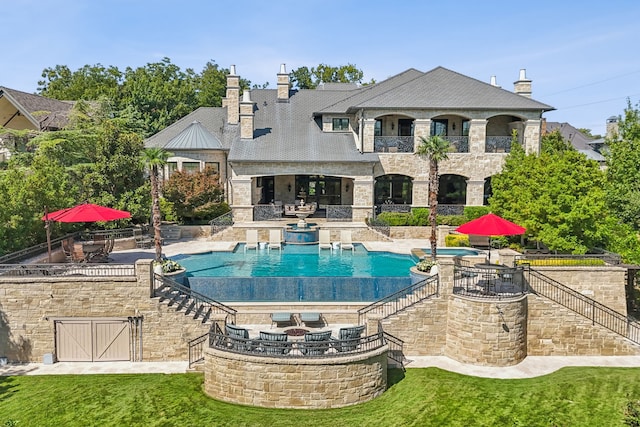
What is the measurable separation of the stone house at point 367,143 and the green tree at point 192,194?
5.69 feet

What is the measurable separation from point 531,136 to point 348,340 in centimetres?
2629

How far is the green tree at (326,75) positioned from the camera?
66000mm

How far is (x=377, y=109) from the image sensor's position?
33.7 meters

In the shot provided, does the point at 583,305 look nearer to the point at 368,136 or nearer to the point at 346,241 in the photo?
the point at 346,241

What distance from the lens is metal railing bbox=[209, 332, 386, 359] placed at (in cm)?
1383

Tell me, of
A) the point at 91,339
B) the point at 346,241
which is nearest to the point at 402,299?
the point at 346,241

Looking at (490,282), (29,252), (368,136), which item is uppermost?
(368,136)

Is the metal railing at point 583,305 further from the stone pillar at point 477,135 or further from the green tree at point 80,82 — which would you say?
the green tree at point 80,82

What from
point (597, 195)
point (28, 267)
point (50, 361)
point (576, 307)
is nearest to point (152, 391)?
point (50, 361)

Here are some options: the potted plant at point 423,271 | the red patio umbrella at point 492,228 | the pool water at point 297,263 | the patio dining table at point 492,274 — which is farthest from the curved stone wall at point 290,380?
the pool water at point 297,263

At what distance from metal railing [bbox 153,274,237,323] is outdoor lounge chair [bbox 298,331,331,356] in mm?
3921

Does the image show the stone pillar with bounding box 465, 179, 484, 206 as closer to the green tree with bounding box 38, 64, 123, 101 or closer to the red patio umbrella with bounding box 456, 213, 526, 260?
the red patio umbrella with bounding box 456, 213, 526, 260

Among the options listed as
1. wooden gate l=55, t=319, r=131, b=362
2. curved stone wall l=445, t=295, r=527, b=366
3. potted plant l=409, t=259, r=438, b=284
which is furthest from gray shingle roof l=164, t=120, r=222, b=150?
curved stone wall l=445, t=295, r=527, b=366

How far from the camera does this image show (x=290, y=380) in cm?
1366
